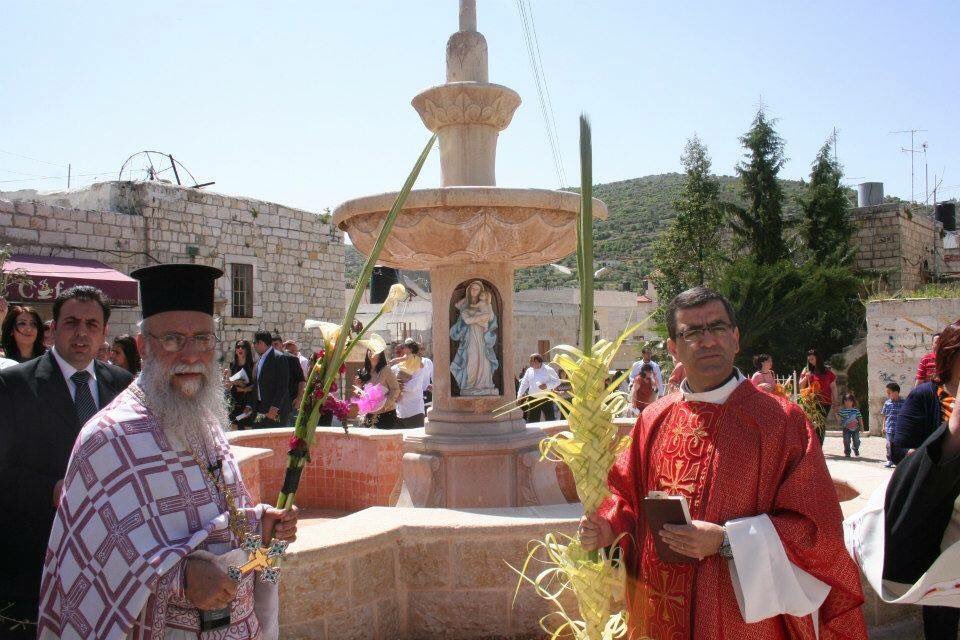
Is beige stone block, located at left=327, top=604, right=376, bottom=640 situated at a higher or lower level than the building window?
lower

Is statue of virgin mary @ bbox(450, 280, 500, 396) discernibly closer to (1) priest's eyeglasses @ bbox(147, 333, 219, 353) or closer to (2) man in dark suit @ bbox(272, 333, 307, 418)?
(1) priest's eyeglasses @ bbox(147, 333, 219, 353)

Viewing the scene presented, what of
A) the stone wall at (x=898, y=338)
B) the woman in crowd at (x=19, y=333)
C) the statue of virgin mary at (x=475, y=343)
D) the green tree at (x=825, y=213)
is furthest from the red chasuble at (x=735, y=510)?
the green tree at (x=825, y=213)

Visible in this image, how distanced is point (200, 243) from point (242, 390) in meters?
9.93

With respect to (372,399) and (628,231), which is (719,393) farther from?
(628,231)

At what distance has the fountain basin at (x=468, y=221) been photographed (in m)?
5.14

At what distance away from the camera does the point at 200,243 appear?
Answer: 1958cm

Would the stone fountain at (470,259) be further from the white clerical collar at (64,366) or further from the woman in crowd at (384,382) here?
the white clerical collar at (64,366)

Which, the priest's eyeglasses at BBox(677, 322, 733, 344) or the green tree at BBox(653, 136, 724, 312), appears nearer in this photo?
the priest's eyeglasses at BBox(677, 322, 733, 344)

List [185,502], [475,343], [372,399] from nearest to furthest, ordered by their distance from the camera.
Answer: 1. [185,502]
2. [475,343]
3. [372,399]

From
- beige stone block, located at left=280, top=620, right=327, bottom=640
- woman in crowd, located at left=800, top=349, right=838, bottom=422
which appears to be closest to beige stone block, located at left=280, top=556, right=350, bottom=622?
beige stone block, located at left=280, top=620, right=327, bottom=640

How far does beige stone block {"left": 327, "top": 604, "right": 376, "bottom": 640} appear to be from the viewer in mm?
3598

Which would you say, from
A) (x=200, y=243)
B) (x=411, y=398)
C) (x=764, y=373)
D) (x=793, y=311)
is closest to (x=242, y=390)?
(x=411, y=398)

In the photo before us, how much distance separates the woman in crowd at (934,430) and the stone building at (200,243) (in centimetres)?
1576

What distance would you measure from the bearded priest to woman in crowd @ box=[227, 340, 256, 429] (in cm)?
815
